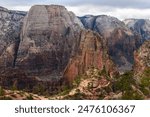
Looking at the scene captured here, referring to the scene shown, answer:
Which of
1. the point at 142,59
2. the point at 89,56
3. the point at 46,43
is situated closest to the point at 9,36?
the point at 46,43

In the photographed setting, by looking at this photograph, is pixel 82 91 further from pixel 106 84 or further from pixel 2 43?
pixel 2 43

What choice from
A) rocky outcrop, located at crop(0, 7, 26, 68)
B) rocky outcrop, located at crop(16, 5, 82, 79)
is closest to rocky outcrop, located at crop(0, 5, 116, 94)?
rocky outcrop, located at crop(16, 5, 82, 79)

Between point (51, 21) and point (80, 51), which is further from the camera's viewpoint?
point (51, 21)

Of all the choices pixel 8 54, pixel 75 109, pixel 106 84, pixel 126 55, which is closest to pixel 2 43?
pixel 8 54

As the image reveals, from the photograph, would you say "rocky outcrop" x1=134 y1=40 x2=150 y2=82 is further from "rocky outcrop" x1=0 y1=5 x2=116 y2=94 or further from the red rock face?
"rocky outcrop" x1=0 y1=5 x2=116 y2=94

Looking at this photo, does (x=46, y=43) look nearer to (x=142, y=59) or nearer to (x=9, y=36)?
(x=9, y=36)

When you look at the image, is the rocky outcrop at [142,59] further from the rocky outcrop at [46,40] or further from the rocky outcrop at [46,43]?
the rocky outcrop at [46,40]
